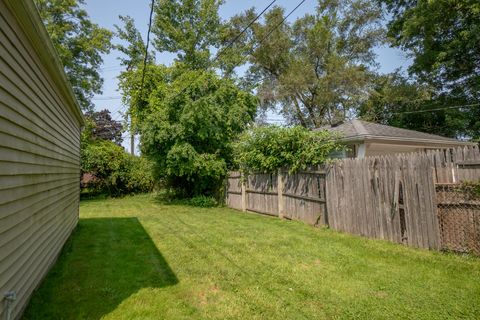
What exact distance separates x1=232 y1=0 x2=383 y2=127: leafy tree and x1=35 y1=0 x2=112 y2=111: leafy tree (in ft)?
38.7

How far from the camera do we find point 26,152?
3299 mm

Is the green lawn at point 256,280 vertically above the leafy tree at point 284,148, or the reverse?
the leafy tree at point 284,148

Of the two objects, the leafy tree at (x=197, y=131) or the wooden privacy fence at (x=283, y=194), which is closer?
Answer: the wooden privacy fence at (x=283, y=194)

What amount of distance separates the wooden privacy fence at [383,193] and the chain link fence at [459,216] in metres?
0.07

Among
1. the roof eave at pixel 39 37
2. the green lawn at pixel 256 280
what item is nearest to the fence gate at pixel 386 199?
the green lawn at pixel 256 280

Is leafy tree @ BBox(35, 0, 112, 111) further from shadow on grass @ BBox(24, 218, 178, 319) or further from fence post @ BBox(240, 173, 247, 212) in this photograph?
shadow on grass @ BBox(24, 218, 178, 319)

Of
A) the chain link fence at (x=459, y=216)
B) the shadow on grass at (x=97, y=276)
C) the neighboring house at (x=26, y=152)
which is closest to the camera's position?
the neighboring house at (x=26, y=152)

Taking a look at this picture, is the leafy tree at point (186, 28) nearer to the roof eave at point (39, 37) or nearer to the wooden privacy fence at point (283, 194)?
the wooden privacy fence at point (283, 194)

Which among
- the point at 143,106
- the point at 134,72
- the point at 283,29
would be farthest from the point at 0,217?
the point at 283,29

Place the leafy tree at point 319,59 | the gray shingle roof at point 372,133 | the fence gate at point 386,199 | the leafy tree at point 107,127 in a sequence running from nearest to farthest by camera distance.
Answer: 1. the fence gate at point 386,199
2. the gray shingle roof at point 372,133
3. the leafy tree at point 319,59
4. the leafy tree at point 107,127

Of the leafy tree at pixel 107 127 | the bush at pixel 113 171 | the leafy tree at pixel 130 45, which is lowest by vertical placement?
the bush at pixel 113 171

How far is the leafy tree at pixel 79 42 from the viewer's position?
1981cm

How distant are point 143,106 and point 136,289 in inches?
550

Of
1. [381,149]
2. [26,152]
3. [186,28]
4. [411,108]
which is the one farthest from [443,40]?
[26,152]
